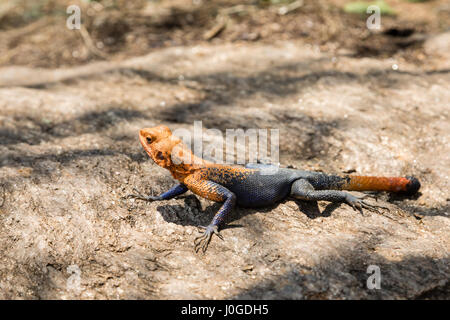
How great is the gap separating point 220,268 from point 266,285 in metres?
0.53

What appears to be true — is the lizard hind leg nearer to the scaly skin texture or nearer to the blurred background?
the scaly skin texture

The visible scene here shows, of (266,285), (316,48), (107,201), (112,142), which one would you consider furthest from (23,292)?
(316,48)

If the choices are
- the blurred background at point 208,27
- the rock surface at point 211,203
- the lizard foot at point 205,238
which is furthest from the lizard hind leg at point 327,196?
the blurred background at point 208,27

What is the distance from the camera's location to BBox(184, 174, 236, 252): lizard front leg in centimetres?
473

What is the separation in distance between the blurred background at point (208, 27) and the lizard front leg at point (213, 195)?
18.9ft

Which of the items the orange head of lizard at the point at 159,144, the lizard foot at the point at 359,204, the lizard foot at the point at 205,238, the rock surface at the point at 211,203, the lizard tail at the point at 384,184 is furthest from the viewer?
the lizard tail at the point at 384,184

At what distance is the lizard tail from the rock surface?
19 centimetres

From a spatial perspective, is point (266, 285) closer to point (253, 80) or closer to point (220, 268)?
point (220, 268)

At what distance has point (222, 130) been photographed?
6883 mm

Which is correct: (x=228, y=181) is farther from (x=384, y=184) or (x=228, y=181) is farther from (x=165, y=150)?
(x=384, y=184)

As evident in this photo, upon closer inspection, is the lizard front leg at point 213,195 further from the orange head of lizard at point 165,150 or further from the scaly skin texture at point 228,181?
the orange head of lizard at point 165,150

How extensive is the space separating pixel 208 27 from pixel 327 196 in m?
7.03

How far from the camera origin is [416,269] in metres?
4.16

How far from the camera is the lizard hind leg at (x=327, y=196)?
515 centimetres
